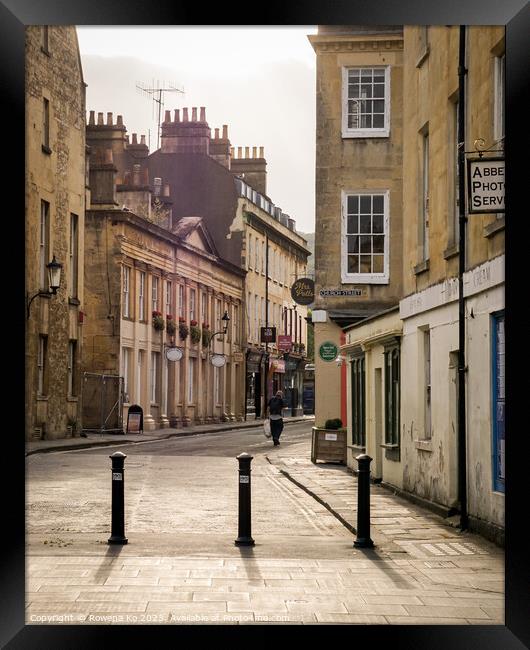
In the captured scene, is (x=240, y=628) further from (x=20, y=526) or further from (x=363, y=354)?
(x=363, y=354)

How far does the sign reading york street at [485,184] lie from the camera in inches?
436

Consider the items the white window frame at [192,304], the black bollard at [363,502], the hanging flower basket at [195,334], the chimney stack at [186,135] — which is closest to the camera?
the black bollard at [363,502]

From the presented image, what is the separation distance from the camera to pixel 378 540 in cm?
1322

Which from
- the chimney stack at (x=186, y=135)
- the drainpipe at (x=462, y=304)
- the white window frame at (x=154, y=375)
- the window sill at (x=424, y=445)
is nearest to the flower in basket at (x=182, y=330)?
the white window frame at (x=154, y=375)

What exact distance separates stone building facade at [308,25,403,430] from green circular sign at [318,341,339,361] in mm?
34

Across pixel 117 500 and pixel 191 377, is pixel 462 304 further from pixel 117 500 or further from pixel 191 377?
pixel 191 377

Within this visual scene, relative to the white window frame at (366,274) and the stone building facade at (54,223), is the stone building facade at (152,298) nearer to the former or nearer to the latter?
the stone building facade at (54,223)

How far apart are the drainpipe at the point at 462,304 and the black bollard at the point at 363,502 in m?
1.70

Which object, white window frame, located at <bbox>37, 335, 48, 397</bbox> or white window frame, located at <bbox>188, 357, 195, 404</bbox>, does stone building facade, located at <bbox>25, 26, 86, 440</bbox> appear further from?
white window frame, located at <bbox>188, 357, 195, 404</bbox>

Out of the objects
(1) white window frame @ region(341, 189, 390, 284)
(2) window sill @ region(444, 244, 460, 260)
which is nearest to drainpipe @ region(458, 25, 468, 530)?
(2) window sill @ region(444, 244, 460, 260)

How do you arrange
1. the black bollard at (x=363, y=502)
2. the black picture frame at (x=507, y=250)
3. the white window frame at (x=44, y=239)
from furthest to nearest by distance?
the white window frame at (x=44, y=239) < the black bollard at (x=363, y=502) < the black picture frame at (x=507, y=250)

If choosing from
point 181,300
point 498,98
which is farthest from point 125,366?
point 498,98

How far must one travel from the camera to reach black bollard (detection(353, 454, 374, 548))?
1257cm

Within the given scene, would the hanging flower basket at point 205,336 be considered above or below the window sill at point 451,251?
above
